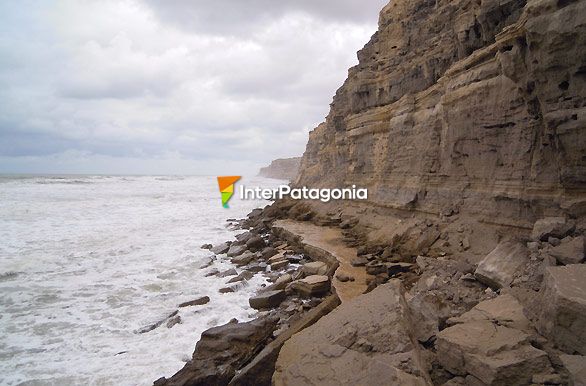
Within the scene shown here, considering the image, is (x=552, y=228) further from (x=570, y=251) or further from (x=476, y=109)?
(x=476, y=109)

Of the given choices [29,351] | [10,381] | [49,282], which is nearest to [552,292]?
[10,381]

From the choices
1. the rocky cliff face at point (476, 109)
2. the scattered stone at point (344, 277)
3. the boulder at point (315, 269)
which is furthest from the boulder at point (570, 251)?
the boulder at point (315, 269)

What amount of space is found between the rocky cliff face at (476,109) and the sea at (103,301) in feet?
21.3

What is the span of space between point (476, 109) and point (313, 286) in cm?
611

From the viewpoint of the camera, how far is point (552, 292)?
3.64 meters

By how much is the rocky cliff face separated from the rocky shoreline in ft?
3.77

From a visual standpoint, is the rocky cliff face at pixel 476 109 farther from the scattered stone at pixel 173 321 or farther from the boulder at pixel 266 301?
the scattered stone at pixel 173 321

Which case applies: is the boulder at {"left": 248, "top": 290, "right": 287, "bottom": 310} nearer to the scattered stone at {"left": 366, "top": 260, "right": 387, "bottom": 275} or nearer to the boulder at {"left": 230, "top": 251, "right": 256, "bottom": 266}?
the scattered stone at {"left": 366, "top": 260, "right": 387, "bottom": 275}

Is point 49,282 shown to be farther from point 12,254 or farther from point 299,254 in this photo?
point 299,254

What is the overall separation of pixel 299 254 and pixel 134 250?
7.22 meters

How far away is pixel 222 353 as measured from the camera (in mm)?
5344

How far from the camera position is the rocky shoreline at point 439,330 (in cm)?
333

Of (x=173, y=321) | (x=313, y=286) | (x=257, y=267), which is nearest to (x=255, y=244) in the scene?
(x=257, y=267)

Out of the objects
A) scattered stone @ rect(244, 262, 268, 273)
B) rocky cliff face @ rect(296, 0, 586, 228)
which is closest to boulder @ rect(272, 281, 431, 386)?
rocky cliff face @ rect(296, 0, 586, 228)
